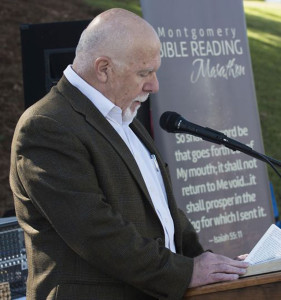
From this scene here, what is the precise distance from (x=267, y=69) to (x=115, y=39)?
958 cm

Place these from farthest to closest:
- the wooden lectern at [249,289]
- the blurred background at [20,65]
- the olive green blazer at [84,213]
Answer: the blurred background at [20,65], the olive green blazer at [84,213], the wooden lectern at [249,289]

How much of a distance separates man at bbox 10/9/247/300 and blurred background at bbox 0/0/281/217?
147 inches

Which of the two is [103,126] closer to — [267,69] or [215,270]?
[215,270]

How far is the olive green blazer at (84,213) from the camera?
8.82 feet

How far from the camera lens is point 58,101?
9.59ft

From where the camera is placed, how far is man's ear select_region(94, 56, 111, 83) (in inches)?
115

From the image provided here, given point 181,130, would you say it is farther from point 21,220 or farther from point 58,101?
point 21,220

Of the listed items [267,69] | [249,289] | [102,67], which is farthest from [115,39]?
[267,69]

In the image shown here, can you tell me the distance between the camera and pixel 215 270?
2.78 meters

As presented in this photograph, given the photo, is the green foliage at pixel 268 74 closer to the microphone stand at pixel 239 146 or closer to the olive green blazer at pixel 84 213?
the microphone stand at pixel 239 146

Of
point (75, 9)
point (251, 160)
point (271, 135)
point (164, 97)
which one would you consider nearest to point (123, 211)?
point (164, 97)

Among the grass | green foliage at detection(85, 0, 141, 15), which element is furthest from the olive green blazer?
green foliage at detection(85, 0, 141, 15)

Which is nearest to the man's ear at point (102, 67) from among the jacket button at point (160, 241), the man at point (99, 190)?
the man at point (99, 190)

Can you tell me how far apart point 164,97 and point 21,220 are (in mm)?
2637
